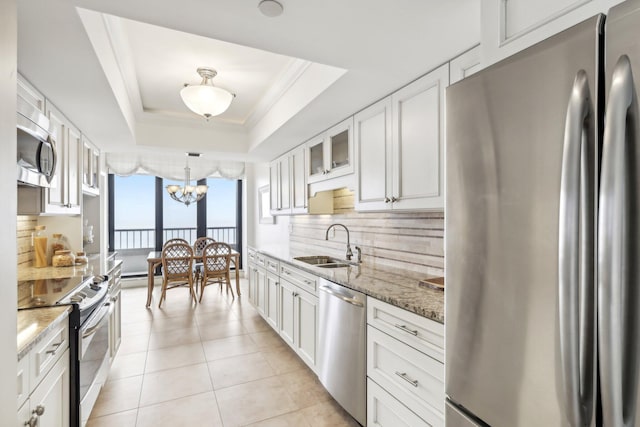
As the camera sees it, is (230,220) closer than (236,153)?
No

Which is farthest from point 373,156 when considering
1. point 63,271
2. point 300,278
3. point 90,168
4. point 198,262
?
point 198,262

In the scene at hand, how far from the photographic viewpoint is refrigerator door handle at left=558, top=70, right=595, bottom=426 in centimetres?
73

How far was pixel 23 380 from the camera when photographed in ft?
3.87

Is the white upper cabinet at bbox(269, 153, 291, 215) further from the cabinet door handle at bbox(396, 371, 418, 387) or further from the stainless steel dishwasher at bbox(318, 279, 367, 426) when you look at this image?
the cabinet door handle at bbox(396, 371, 418, 387)

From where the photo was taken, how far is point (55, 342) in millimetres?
1511

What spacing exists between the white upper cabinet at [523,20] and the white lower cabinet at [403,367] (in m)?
1.09

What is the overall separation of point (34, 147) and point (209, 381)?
6.79 ft

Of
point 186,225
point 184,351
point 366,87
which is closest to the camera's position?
point 366,87

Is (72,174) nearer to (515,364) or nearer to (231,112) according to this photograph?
(231,112)

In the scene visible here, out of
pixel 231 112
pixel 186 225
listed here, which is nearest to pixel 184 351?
pixel 231 112

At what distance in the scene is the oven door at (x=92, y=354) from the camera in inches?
70.2

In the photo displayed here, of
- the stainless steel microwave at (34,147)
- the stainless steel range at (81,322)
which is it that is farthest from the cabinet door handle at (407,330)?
the stainless steel microwave at (34,147)

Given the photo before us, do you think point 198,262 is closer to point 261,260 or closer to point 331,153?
point 261,260

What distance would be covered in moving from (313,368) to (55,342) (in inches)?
67.2
